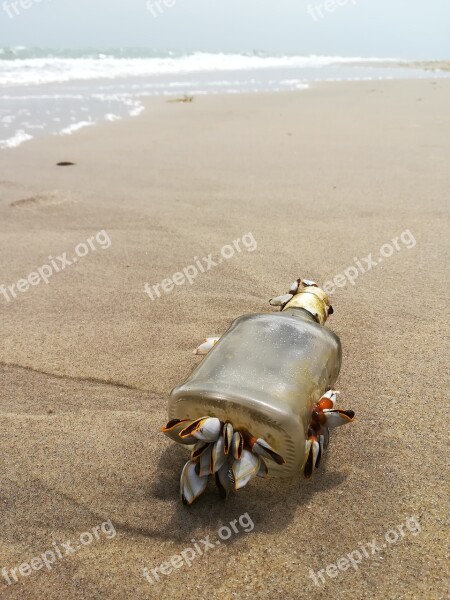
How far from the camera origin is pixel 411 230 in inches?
102

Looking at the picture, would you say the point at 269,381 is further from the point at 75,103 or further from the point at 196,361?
the point at 75,103

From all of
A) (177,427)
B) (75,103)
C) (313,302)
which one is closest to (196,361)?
(313,302)

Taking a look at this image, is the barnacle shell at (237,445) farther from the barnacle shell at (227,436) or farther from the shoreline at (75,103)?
the shoreline at (75,103)

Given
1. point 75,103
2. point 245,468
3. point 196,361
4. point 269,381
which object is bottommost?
point 196,361

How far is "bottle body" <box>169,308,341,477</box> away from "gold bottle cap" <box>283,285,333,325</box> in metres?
0.12

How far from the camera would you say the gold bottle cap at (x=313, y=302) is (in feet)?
4.50

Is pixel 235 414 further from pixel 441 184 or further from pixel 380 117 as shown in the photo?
pixel 380 117

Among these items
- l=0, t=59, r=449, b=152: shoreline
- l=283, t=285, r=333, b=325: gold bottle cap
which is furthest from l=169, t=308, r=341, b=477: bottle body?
l=0, t=59, r=449, b=152: shoreline

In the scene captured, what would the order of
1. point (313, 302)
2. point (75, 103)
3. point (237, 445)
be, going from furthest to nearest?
point (75, 103), point (313, 302), point (237, 445)

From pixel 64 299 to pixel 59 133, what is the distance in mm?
3680

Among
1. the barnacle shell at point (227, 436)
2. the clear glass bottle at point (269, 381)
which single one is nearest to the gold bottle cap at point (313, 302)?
the clear glass bottle at point (269, 381)

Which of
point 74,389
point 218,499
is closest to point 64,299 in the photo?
point 74,389

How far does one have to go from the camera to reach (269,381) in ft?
3.45

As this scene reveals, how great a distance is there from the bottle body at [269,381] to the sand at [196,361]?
187 millimetres
